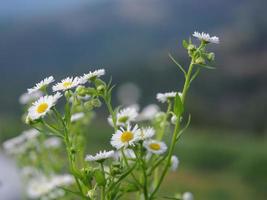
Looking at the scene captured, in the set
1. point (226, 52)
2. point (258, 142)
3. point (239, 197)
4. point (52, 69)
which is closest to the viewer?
point (239, 197)

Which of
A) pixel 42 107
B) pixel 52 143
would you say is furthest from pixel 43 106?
pixel 52 143

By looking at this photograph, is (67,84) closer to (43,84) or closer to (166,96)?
(43,84)

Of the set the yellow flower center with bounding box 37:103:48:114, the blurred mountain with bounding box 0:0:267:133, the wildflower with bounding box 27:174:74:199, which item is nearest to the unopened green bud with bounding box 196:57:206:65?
the yellow flower center with bounding box 37:103:48:114

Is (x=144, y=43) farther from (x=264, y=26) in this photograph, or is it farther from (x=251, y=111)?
(x=251, y=111)

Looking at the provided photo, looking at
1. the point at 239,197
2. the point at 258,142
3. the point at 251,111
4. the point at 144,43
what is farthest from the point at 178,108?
the point at 144,43

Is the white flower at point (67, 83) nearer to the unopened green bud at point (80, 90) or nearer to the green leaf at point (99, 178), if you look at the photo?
the unopened green bud at point (80, 90)

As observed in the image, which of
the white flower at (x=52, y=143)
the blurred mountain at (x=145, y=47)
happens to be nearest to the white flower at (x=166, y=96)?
the white flower at (x=52, y=143)
